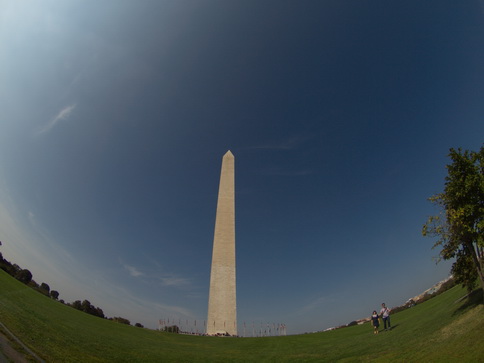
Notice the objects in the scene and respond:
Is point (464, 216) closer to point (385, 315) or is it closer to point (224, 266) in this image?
point (385, 315)

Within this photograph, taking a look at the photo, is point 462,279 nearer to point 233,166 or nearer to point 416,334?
point 416,334

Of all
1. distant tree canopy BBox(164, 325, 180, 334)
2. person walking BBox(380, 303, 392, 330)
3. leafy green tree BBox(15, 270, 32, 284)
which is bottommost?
distant tree canopy BBox(164, 325, 180, 334)

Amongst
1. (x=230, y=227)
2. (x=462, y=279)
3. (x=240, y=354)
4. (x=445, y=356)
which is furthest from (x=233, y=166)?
(x=445, y=356)

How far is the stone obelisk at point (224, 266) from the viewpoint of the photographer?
30250 millimetres

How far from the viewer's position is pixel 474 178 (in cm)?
1260

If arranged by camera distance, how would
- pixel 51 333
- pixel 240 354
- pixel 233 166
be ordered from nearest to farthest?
1. pixel 51 333
2. pixel 240 354
3. pixel 233 166

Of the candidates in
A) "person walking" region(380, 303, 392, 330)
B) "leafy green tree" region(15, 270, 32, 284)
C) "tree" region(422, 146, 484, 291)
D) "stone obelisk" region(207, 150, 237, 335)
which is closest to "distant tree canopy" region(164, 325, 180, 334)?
"stone obelisk" region(207, 150, 237, 335)

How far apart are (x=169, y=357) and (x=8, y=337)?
8.11 m

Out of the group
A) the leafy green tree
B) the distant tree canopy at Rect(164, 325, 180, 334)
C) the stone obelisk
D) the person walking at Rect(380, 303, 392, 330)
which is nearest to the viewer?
the person walking at Rect(380, 303, 392, 330)

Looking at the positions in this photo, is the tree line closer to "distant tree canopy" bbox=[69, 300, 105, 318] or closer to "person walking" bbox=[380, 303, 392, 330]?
"distant tree canopy" bbox=[69, 300, 105, 318]

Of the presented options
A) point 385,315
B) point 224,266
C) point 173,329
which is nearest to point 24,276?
point 173,329

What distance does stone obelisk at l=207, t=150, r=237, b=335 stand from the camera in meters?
→ 30.2

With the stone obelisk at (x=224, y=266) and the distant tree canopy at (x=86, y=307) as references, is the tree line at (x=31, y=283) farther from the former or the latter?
the stone obelisk at (x=224, y=266)

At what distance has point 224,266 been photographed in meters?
33.2
